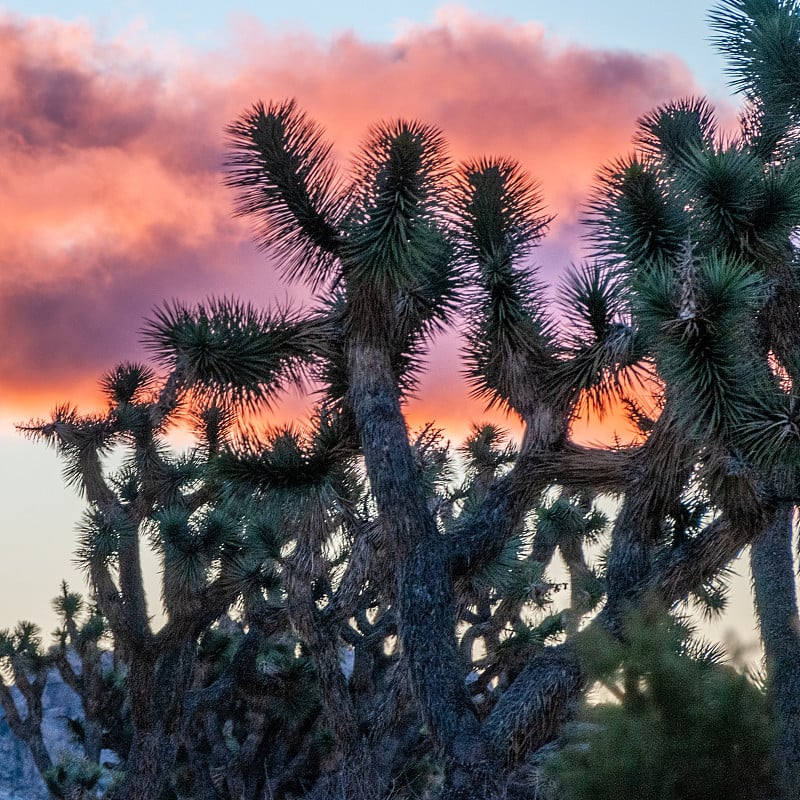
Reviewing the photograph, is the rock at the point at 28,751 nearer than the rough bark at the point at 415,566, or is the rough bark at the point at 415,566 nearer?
the rough bark at the point at 415,566

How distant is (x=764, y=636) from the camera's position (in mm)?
13969

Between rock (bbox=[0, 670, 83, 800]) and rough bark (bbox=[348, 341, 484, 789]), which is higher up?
rock (bbox=[0, 670, 83, 800])

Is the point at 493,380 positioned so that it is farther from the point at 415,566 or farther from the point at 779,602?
the point at 779,602

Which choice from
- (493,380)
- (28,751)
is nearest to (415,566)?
(493,380)

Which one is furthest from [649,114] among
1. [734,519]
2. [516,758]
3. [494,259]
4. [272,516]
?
[516,758]

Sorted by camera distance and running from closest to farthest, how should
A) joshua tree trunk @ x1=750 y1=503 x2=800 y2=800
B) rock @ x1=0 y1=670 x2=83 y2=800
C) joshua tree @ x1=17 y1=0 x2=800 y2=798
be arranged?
joshua tree @ x1=17 y1=0 x2=800 y2=798, joshua tree trunk @ x1=750 y1=503 x2=800 y2=800, rock @ x1=0 y1=670 x2=83 y2=800

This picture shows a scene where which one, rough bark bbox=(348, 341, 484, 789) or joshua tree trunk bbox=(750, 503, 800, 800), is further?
joshua tree trunk bbox=(750, 503, 800, 800)

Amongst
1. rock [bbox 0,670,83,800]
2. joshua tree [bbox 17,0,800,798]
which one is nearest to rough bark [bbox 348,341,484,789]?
joshua tree [bbox 17,0,800,798]

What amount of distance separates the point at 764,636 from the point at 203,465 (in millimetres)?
7670

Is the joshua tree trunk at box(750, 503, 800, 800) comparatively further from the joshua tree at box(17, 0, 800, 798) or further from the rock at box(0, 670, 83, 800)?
the rock at box(0, 670, 83, 800)

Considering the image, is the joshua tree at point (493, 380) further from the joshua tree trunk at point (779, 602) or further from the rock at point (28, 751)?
the rock at point (28, 751)

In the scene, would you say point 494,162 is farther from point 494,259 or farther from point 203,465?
point 203,465

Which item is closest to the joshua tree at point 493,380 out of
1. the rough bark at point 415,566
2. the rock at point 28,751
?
the rough bark at point 415,566

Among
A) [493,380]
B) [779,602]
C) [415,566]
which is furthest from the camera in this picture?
[779,602]
